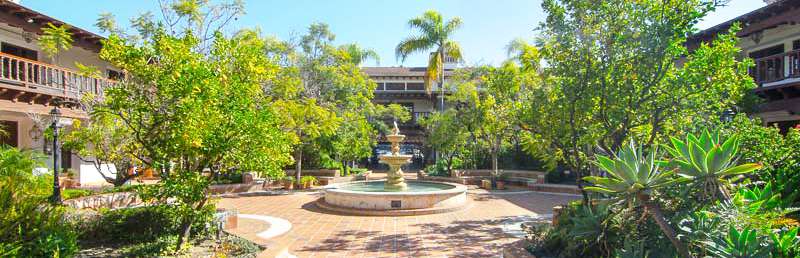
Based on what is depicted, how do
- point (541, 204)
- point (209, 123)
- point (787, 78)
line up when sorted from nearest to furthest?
point (209, 123) → point (787, 78) → point (541, 204)

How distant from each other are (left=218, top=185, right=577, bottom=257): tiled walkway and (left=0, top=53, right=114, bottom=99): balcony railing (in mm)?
6786

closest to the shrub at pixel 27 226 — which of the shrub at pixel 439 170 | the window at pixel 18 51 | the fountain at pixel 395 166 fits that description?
the fountain at pixel 395 166

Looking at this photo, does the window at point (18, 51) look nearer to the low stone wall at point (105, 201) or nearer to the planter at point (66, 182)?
the planter at point (66, 182)

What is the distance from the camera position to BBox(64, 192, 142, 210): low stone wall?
1019cm

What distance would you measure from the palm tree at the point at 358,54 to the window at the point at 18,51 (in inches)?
580

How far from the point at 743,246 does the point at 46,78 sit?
63.8 ft

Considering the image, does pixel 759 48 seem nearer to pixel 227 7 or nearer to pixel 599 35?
pixel 599 35

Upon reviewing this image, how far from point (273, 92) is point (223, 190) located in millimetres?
5391

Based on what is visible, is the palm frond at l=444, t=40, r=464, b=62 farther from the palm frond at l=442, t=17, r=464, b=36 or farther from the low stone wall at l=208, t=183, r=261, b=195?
the low stone wall at l=208, t=183, r=261, b=195

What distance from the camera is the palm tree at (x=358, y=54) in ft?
92.8

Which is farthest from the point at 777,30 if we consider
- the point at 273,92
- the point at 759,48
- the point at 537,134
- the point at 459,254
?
the point at 273,92

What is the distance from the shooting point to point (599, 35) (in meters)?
7.46

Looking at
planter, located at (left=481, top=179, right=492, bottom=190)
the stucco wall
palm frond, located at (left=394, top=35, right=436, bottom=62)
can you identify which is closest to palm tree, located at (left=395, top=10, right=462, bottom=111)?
palm frond, located at (left=394, top=35, right=436, bottom=62)

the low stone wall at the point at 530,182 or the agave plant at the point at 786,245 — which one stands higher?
the agave plant at the point at 786,245
